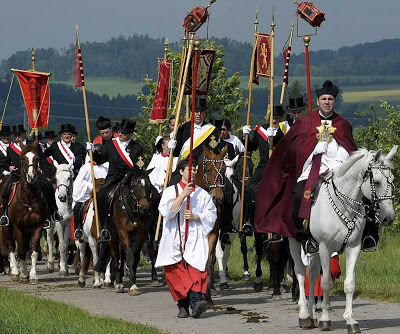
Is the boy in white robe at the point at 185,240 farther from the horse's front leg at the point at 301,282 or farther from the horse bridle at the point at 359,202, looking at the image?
the horse bridle at the point at 359,202

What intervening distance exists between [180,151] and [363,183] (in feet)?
17.9

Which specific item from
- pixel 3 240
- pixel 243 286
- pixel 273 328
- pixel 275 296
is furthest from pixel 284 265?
pixel 3 240

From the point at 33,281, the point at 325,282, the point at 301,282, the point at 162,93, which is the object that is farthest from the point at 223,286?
the point at 162,93

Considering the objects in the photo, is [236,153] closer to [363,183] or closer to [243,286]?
[243,286]

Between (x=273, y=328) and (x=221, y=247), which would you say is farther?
(x=221, y=247)

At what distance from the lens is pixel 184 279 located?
15.2 m

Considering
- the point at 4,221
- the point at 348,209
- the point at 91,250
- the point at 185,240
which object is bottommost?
the point at 91,250

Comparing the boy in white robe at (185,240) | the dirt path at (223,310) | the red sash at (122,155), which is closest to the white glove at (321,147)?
the boy in white robe at (185,240)

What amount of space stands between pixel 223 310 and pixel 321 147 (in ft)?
10.6

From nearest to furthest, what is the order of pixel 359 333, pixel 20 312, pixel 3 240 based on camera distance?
pixel 359 333
pixel 20 312
pixel 3 240

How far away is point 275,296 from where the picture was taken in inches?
686

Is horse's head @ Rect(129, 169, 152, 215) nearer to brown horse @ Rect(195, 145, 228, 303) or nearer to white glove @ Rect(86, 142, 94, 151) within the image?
white glove @ Rect(86, 142, 94, 151)

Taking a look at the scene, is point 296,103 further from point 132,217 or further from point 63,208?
point 63,208

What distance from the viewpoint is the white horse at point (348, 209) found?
42.3 ft
